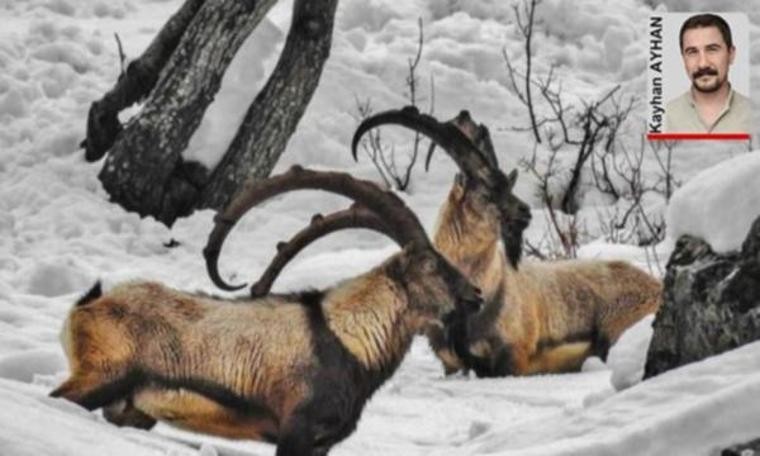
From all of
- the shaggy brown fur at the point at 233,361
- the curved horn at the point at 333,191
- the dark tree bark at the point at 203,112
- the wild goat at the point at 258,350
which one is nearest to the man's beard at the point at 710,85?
the dark tree bark at the point at 203,112

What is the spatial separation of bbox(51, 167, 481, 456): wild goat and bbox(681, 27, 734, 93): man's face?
577cm

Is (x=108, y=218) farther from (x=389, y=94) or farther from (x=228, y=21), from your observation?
(x=389, y=94)

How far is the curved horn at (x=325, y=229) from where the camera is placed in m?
6.54

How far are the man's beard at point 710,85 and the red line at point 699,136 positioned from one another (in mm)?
2267

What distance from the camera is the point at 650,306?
948 cm

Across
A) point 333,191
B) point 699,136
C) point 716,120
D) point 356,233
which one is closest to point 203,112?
point 356,233

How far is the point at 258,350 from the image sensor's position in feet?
19.9

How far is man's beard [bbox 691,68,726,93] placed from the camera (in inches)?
461

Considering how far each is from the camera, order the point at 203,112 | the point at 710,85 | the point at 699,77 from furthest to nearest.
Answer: the point at 203,112 → the point at 710,85 → the point at 699,77

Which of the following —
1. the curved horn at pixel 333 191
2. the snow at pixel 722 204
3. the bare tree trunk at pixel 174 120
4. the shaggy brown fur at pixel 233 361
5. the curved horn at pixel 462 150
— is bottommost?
the bare tree trunk at pixel 174 120

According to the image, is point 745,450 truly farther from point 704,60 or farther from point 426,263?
point 704,60

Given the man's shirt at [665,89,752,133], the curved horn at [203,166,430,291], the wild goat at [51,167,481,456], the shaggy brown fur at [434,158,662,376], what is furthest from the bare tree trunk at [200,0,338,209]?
the wild goat at [51,167,481,456]

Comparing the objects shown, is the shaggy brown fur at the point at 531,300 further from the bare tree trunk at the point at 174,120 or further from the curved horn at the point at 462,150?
the bare tree trunk at the point at 174,120

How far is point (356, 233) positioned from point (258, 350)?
796cm
